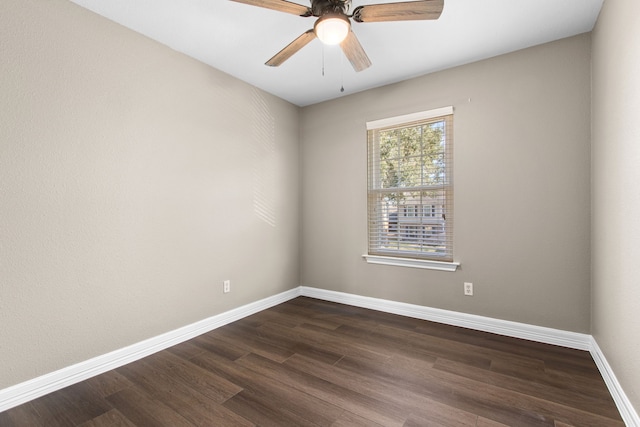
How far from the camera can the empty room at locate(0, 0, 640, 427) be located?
174 cm

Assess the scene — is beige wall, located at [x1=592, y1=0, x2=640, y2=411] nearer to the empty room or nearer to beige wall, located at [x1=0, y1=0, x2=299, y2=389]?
the empty room

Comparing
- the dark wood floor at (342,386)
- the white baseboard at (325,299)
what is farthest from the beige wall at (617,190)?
the dark wood floor at (342,386)

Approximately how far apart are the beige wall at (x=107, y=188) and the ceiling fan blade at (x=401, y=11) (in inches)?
67.4

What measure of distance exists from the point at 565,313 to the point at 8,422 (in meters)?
3.74

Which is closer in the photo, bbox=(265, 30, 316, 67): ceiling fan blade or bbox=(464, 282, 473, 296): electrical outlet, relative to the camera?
bbox=(265, 30, 316, 67): ceiling fan blade

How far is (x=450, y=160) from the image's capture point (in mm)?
2973

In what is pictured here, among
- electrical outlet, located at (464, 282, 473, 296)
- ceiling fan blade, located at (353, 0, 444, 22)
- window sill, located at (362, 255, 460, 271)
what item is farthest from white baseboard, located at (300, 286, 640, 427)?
ceiling fan blade, located at (353, 0, 444, 22)

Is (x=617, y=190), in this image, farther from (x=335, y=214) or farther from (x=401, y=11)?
(x=335, y=214)

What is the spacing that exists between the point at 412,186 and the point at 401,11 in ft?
5.91

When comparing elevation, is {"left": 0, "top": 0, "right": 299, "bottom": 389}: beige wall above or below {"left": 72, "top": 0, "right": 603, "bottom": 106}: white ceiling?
below

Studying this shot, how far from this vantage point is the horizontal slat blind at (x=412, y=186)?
3010 millimetres

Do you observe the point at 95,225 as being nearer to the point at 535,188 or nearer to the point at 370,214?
the point at 370,214

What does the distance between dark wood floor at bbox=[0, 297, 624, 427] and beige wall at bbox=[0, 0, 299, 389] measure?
37 cm

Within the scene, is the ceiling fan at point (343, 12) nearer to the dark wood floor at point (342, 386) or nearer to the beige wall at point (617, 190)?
the beige wall at point (617, 190)
